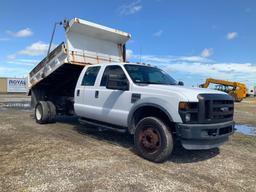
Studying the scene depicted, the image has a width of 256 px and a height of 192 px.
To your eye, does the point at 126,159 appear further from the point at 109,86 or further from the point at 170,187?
the point at 109,86

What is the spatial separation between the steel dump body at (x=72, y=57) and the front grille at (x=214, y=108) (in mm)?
4563

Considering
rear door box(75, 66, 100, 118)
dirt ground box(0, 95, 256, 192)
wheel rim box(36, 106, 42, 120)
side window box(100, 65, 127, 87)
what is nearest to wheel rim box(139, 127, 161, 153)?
dirt ground box(0, 95, 256, 192)

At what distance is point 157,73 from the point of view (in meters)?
6.59

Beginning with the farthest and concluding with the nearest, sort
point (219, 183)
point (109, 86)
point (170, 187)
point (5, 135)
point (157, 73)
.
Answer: point (5, 135)
point (157, 73)
point (109, 86)
point (219, 183)
point (170, 187)

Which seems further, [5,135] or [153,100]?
[5,135]

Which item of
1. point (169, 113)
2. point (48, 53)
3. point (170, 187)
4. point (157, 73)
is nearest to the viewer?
point (170, 187)

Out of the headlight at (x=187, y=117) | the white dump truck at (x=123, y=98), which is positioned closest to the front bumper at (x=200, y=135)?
the white dump truck at (x=123, y=98)

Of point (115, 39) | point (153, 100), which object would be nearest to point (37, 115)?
point (115, 39)

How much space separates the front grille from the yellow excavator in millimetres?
26459

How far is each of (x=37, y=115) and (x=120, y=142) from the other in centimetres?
416

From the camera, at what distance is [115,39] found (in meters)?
9.21

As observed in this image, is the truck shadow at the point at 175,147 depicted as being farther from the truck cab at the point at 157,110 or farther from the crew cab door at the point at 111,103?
the crew cab door at the point at 111,103

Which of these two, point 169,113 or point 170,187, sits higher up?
point 169,113

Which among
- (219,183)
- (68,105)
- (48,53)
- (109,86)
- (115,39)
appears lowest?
(219,183)
